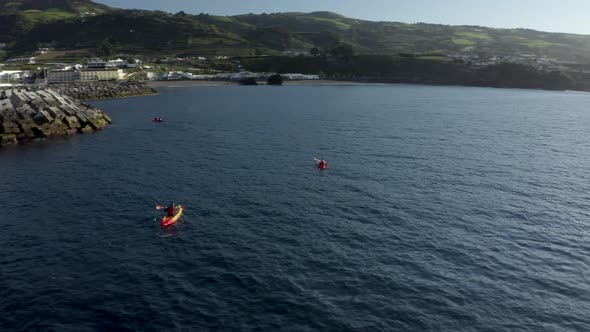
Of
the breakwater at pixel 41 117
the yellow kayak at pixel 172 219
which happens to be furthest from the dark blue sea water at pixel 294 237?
the breakwater at pixel 41 117

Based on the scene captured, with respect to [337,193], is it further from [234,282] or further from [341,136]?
[341,136]

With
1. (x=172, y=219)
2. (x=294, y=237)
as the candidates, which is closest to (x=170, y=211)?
(x=172, y=219)

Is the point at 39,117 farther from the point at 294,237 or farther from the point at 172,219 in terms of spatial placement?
the point at 294,237

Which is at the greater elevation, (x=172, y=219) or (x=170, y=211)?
(x=170, y=211)

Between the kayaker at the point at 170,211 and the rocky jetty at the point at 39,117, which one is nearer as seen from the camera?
the kayaker at the point at 170,211

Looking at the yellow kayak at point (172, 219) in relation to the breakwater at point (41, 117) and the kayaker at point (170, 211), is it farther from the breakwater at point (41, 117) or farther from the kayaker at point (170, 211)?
the breakwater at point (41, 117)

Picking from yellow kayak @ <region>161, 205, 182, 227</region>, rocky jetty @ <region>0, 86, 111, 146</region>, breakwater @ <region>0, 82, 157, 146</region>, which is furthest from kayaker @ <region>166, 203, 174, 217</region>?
rocky jetty @ <region>0, 86, 111, 146</region>
